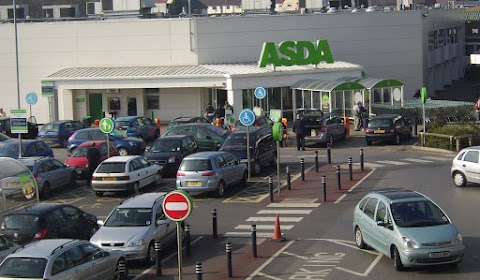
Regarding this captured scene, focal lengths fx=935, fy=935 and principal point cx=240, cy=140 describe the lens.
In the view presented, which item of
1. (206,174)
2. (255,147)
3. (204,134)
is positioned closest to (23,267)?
(206,174)

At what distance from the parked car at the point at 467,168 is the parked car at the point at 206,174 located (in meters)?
7.33

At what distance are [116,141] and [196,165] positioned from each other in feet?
35.0

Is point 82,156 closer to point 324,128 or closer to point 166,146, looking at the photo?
point 166,146

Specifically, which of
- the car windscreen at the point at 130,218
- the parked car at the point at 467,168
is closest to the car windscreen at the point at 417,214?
the car windscreen at the point at 130,218

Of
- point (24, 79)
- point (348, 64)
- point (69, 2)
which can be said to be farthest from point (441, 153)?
point (69, 2)

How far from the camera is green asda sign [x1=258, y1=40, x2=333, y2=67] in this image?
5428 cm

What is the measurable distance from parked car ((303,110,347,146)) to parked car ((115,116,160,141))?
820cm

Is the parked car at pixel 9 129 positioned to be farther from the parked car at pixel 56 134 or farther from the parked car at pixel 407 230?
the parked car at pixel 407 230

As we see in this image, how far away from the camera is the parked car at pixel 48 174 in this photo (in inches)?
1266

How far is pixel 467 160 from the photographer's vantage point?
1165 inches

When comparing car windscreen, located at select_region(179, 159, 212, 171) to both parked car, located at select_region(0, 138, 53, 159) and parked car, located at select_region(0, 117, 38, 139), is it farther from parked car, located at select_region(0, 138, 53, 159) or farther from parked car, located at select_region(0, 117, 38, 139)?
parked car, located at select_region(0, 117, 38, 139)

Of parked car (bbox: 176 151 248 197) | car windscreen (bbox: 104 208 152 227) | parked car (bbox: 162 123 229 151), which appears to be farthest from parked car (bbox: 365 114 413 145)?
car windscreen (bbox: 104 208 152 227)

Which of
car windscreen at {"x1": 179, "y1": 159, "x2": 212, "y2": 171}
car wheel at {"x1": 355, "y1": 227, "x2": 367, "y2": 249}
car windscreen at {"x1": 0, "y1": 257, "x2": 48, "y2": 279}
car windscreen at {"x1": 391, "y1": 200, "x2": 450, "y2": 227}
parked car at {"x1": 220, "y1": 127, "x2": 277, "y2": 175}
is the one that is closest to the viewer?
car windscreen at {"x1": 0, "y1": 257, "x2": 48, "y2": 279}

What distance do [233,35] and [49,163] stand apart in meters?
26.8
